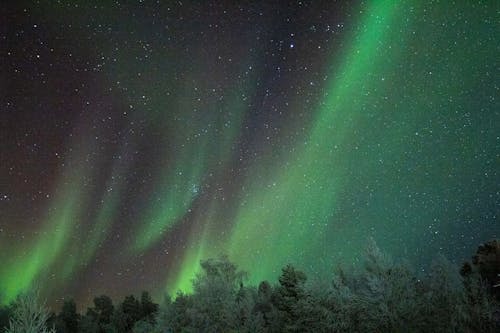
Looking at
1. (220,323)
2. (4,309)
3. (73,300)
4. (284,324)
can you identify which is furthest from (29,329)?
(73,300)

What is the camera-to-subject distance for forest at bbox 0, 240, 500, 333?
28.5 m

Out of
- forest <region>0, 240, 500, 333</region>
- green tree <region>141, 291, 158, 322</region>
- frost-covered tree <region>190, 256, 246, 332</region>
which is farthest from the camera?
green tree <region>141, 291, 158, 322</region>

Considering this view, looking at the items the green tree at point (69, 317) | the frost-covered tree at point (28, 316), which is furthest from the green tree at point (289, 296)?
the green tree at point (69, 317)

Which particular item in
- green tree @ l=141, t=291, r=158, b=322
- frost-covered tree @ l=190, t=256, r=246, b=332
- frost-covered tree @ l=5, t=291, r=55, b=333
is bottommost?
frost-covered tree @ l=5, t=291, r=55, b=333

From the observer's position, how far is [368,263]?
32500mm

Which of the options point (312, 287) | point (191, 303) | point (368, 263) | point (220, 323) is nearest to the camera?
point (368, 263)

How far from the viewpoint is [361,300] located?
30.9 meters

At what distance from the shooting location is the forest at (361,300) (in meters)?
28.5

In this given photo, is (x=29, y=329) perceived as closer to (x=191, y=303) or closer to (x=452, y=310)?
(x=452, y=310)

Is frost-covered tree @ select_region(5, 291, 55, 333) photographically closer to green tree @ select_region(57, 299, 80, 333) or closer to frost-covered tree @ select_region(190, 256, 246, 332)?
frost-covered tree @ select_region(190, 256, 246, 332)

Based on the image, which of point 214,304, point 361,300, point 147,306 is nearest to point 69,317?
point 147,306

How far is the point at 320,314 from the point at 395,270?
7.76 metres

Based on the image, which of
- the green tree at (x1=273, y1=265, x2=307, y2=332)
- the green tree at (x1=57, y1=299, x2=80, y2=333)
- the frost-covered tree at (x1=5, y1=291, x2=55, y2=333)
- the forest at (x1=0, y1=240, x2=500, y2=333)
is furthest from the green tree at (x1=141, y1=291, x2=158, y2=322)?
A: the frost-covered tree at (x1=5, y1=291, x2=55, y2=333)

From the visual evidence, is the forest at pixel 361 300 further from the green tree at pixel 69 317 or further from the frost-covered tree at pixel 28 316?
the green tree at pixel 69 317
